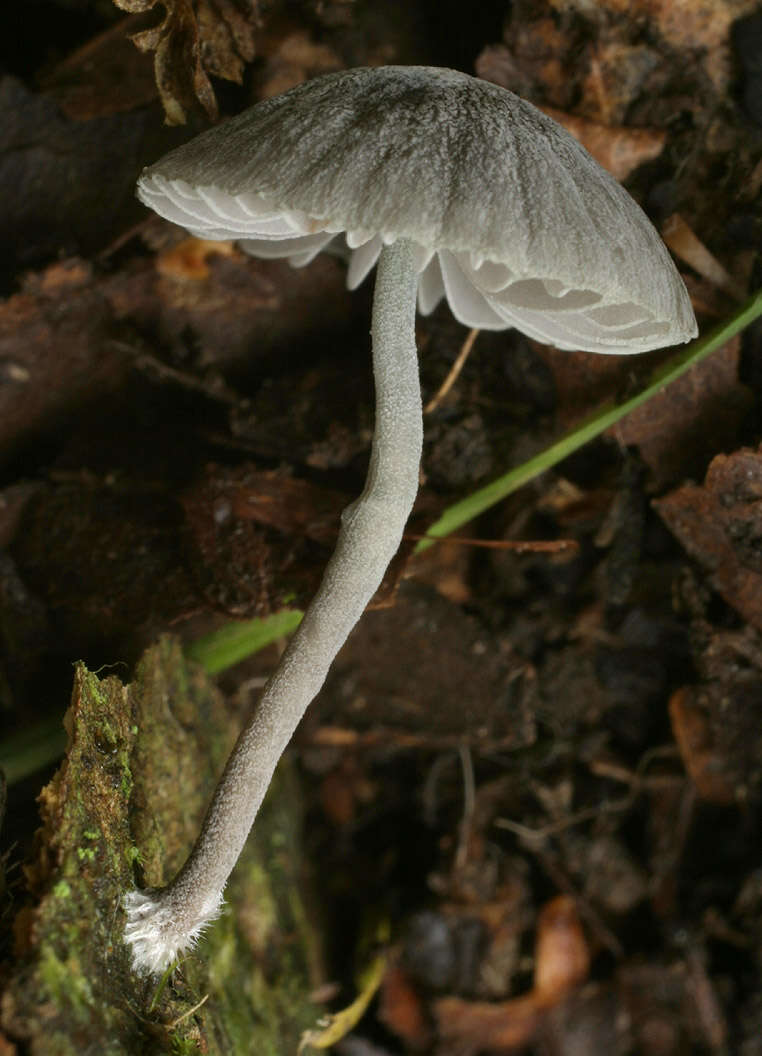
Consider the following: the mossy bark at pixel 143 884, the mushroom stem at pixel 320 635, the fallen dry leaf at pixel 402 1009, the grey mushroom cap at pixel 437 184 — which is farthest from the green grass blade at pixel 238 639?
the fallen dry leaf at pixel 402 1009

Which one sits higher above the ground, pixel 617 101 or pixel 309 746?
pixel 617 101

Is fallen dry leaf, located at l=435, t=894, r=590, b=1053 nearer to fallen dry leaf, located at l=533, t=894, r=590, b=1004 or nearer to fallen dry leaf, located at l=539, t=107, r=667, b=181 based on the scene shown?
fallen dry leaf, located at l=533, t=894, r=590, b=1004

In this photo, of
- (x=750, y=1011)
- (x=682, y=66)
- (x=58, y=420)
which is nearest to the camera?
(x=682, y=66)

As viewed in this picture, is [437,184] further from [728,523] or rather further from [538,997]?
[538,997]

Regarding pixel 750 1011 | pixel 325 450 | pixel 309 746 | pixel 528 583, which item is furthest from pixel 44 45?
pixel 750 1011

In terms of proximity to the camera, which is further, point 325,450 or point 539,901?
point 539,901

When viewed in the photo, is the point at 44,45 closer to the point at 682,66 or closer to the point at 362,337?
the point at 362,337
